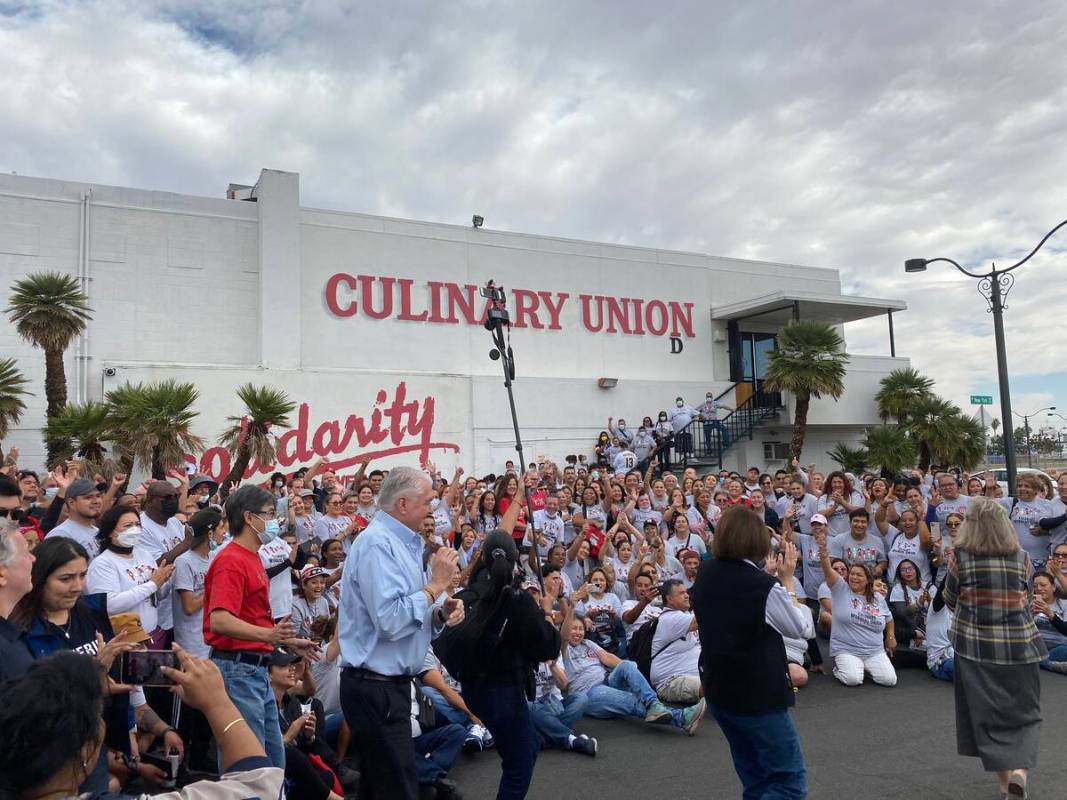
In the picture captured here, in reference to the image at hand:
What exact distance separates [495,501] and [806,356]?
1356 centimetres

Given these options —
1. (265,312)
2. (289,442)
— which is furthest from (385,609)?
(265,312)

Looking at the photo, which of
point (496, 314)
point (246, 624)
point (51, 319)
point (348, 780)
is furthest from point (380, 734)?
point (51, 319)

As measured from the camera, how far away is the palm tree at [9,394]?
46.9 feet

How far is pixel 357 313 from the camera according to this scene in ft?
64.8

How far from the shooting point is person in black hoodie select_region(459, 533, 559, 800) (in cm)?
377

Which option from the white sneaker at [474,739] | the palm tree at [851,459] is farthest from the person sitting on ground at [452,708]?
the palm tree at [851,459]

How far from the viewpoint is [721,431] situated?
2219cm

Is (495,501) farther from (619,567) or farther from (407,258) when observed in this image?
(407,258)

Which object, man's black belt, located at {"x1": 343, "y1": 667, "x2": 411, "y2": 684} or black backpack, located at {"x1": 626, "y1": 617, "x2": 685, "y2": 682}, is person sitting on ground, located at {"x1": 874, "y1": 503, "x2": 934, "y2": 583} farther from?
man's black belt, located at {"x1": 343, "y1": 667, "x2": 411, "y2": 684}

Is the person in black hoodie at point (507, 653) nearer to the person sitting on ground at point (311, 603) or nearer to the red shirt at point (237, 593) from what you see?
the red shirt at point (237, 593)

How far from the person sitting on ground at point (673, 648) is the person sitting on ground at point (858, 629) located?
169cm

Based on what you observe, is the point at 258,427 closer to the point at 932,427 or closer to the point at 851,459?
the point at 851,459

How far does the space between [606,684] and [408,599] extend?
402 centimetres

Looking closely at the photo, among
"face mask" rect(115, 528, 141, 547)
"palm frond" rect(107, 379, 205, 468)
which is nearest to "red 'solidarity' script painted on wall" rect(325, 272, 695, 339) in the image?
"palm frond" rect(107, 379, 205, 468)
